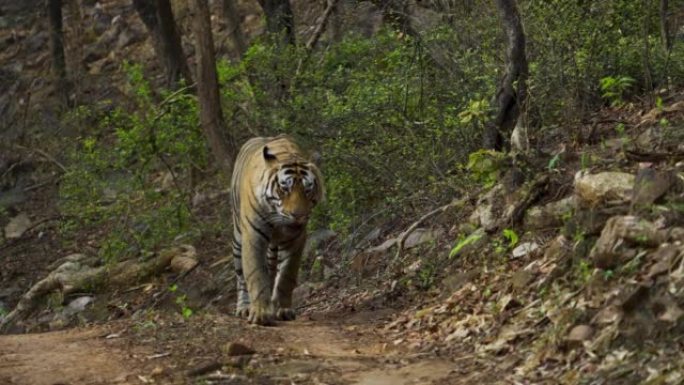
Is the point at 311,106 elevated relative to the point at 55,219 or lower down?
elevated

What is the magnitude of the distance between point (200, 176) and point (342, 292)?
23.3ft

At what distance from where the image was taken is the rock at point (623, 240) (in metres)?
6.23

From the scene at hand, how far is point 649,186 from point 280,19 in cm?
1018

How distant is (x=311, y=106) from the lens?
1352cm

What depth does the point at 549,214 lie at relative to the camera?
319 inches

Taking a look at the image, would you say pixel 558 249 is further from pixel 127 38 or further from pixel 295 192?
pixel 127 38

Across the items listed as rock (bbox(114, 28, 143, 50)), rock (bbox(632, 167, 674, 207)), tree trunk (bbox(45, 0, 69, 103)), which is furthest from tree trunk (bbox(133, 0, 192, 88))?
rock (bbox(632, 167, 674, 207))

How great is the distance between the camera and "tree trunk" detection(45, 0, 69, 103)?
2434 cm

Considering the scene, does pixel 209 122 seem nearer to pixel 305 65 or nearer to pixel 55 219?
pixel 305 65

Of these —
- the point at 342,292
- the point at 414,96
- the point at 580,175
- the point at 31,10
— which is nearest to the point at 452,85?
the point at 414,96

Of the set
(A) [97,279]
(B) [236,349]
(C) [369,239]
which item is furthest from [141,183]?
(B) [236,349]

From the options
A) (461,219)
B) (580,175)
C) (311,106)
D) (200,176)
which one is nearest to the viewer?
(580,175)

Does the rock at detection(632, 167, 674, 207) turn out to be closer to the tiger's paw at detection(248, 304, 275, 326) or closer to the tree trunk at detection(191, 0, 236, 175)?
the tiger's paw at detection(248, 304, 275, 326)

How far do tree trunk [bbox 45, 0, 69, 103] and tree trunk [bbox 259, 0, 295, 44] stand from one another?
8.97 m
